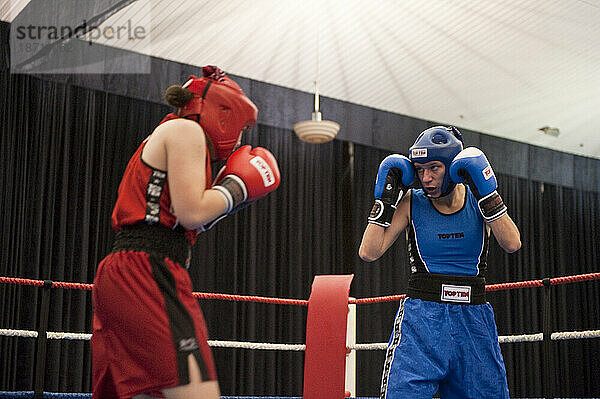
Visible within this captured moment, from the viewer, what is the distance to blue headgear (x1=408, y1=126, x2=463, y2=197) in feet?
7.25

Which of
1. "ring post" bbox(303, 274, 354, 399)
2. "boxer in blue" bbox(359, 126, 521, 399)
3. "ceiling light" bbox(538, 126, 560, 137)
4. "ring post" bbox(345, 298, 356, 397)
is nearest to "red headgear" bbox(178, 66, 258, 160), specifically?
"boxer in blue" bbox(359, 126, 521, 399)

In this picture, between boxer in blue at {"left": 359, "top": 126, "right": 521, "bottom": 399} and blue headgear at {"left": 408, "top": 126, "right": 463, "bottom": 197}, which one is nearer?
boxer in blue at {"left": 359, "top": 126, "right": 521, "bottom": 399}

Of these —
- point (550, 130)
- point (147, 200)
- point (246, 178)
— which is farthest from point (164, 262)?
point (550, 130)

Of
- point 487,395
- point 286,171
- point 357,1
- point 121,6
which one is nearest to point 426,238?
point 487,395

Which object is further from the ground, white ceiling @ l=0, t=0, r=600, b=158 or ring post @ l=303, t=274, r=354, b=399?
white ceiling @ l=0, t=0, r=600, b=158

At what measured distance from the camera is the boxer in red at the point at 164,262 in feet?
4.40

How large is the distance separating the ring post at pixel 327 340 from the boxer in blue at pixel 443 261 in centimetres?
115

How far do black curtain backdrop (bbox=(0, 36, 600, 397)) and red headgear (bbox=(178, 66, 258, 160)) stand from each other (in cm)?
440

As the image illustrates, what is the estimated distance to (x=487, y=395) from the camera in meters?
2.00

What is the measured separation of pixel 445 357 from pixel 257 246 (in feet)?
15.9

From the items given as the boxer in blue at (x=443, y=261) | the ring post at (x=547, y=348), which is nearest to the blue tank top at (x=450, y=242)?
the boxer in blue at (x=443, y=261)

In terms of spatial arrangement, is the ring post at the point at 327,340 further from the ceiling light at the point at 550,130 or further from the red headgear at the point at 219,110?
the ceiling light at the point at 550,130

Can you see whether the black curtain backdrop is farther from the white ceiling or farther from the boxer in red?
the boxer in red

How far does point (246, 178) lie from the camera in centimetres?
154
